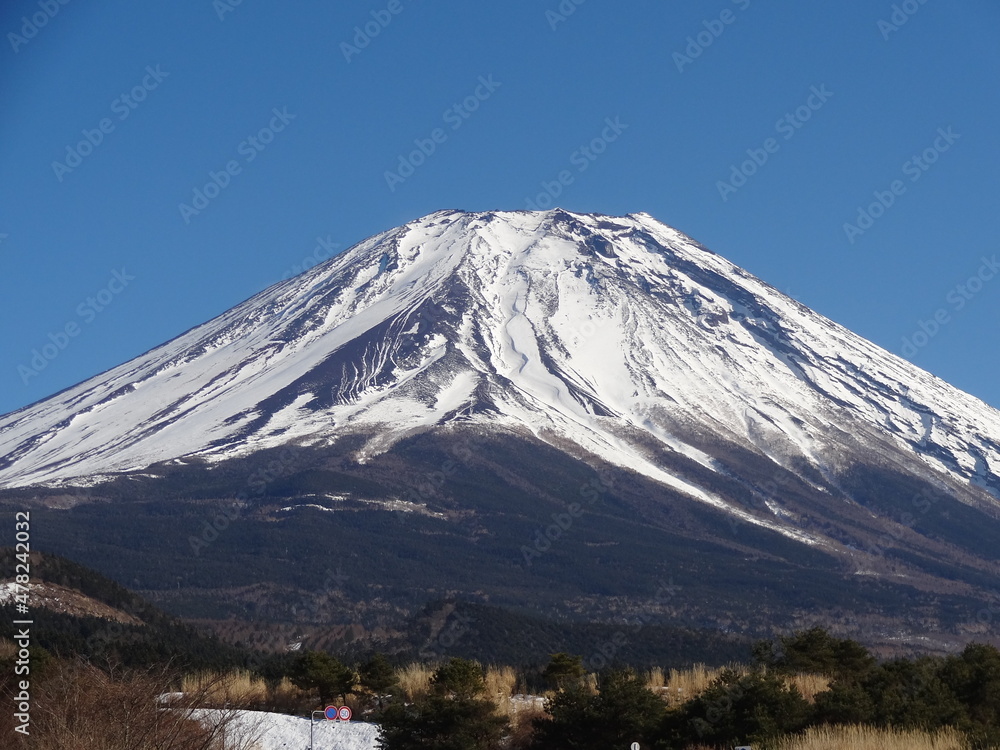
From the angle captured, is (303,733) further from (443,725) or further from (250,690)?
(250,690)

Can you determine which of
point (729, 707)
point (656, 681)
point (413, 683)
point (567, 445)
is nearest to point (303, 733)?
point (413, 683)

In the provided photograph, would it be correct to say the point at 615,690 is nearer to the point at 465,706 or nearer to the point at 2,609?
the point at 465,706

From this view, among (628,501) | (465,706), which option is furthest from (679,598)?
(465,706)

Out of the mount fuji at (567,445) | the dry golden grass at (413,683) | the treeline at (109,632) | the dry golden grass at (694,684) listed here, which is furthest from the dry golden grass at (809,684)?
the mount fuji at (567,445)

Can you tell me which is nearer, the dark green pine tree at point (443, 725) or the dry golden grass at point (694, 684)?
the dark green pine tree at point (443, 725)

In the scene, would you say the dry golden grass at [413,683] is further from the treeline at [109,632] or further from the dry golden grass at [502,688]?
the treeline at [109,632]
